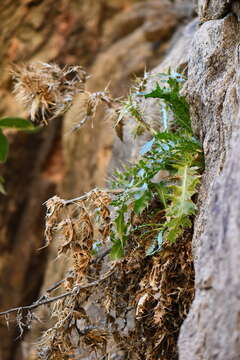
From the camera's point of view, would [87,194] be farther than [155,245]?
Yes

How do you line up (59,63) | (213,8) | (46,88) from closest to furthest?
(213,8) → (46,88) → (59,63)

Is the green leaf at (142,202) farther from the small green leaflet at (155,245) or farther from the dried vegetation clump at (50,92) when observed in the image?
the dried vegetation clump at (50,92)

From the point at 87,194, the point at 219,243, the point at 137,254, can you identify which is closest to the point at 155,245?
the point at 137,254

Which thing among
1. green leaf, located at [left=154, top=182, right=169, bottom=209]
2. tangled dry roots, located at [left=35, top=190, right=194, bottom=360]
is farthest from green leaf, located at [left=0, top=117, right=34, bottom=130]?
green leaf, located at [left=154, top=182, right=169, bottom=209]

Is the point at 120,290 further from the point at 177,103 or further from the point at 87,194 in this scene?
the point at 177,103

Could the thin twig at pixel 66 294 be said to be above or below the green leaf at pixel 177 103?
below

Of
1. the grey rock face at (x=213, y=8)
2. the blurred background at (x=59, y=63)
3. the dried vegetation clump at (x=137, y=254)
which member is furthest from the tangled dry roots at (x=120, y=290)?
the blurred background at (x=59, y=63)
